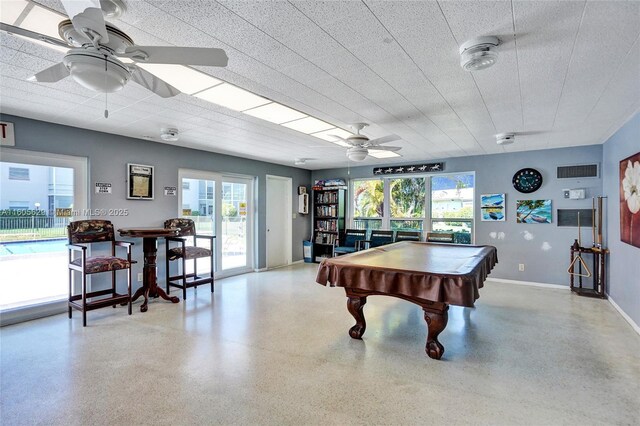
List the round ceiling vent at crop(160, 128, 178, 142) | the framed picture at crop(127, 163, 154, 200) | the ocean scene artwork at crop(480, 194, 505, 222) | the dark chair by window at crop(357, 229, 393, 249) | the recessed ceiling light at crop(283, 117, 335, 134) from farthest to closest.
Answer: the dark chair by window at crop(357, 229, 393, 249) < the ocean scene artwork at crop(480, 194, 505, 222) < the framed picture at crop(127, 163, 154, 200) < the round ceiling vent at crop(160, 128, 178, 142) < the recessed ceiling light at crop(283, 117, 335, 134)

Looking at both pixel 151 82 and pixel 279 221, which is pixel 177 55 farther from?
pixel 279 221

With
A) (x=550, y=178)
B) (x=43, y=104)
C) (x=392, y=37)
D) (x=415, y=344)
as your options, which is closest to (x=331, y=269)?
(x=415, y=344)

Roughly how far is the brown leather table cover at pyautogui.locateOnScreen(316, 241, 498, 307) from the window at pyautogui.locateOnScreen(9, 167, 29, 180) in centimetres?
362

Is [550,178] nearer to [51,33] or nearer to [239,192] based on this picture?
[239,192]

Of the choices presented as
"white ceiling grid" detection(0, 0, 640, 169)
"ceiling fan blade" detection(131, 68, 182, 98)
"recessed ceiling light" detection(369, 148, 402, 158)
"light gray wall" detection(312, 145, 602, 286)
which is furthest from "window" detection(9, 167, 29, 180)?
"light gray wall" detection(312, 145, 602, 286)

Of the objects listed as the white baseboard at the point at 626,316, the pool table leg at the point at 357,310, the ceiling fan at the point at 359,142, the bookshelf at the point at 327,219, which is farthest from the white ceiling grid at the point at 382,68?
the bookshelf at the point at 327,219

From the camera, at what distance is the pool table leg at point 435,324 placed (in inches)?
108

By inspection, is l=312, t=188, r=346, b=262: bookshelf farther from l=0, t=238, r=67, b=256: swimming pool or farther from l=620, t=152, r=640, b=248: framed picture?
l=0, t=238, r=67, b=256: swimming pool

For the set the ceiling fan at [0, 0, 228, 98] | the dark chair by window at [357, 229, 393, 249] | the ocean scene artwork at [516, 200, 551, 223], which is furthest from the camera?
the dark chair by window at [357, 229, 393, 249]

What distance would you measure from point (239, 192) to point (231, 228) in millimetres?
748

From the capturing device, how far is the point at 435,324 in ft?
9.12

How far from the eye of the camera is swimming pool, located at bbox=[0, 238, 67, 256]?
3625mm

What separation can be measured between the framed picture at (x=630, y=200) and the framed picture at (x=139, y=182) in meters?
6.00

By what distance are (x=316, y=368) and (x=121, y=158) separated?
3.93 m
